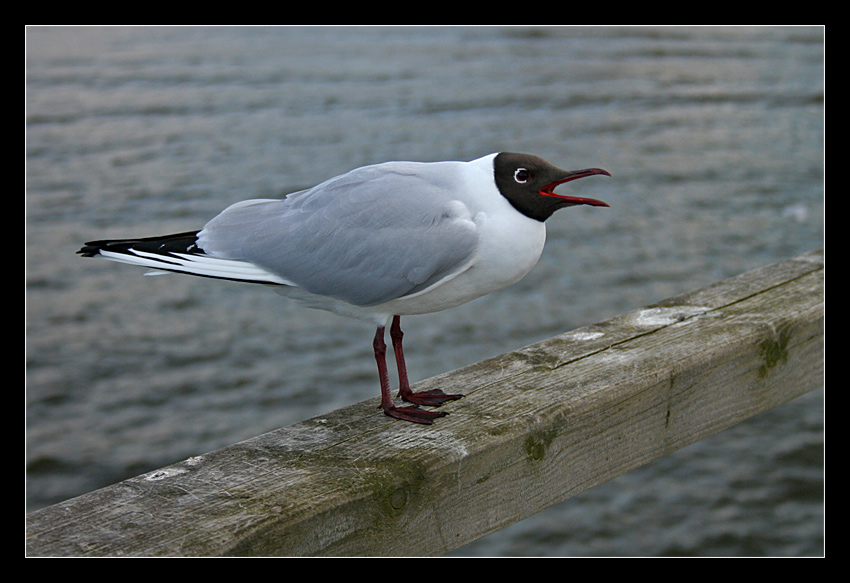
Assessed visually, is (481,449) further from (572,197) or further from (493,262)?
(572,197)

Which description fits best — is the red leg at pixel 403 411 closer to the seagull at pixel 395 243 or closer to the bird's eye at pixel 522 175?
the seagull at pixel 395 243

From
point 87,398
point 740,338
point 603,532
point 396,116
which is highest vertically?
point 396,116

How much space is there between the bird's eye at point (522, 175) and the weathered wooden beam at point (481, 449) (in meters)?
0.49

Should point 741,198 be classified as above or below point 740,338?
above

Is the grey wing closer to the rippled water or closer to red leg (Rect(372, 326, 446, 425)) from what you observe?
red leg (Rect(372, 326, 446, 425))

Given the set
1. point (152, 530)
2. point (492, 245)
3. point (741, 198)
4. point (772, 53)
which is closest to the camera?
point (152, 530)

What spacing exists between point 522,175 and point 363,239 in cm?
43

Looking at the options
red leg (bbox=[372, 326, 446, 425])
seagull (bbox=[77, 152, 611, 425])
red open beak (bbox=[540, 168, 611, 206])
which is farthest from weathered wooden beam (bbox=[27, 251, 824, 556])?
red open beak (bbox=[540, 168, 611, 206])

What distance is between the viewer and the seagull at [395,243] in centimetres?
220

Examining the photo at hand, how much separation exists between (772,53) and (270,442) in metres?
14.4

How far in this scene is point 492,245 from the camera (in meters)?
2.19

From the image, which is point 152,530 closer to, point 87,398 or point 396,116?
point 87,398

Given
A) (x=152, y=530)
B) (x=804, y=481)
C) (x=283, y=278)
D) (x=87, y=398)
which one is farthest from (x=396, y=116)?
(x=152, y=530)

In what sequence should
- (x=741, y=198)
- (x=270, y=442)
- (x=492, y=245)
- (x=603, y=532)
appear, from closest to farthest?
(x=270, y=442) → (x=492, y=245) → (x=603, y=532) → (x=741, y=198)
